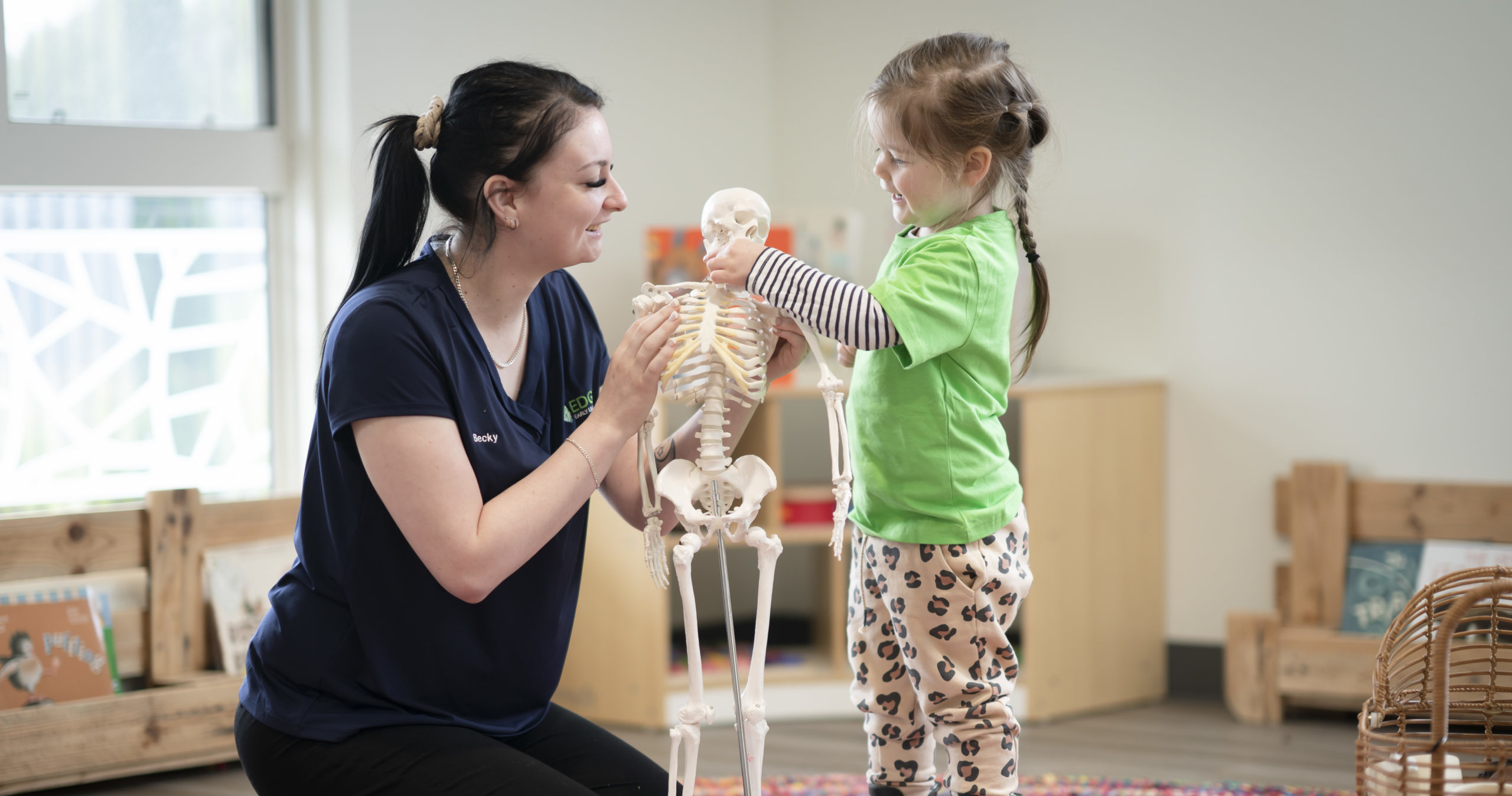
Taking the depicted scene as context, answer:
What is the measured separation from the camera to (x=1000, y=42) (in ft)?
5.72

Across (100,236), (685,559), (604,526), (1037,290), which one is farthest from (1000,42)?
(100,236)

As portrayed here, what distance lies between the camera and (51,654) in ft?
8.94

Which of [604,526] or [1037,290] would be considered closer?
[1037,290]

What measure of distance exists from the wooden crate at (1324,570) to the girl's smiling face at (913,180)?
2006 mm

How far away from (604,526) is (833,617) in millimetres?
653

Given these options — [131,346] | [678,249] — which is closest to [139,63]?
[131,346]

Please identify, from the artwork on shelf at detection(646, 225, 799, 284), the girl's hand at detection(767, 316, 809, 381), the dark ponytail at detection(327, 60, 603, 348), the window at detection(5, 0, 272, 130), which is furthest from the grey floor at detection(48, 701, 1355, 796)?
the dark ponytail at detection(327, 60, 603, 348)

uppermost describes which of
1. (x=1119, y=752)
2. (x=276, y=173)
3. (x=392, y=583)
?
(x=276, y=173)

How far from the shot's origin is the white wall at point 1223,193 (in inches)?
125

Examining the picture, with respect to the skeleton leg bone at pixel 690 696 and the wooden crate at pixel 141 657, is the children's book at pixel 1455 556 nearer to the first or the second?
the skeleton leg bone at pixel 690 696

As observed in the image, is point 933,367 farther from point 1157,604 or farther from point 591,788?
point 1157,604

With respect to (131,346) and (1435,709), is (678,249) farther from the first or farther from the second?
(1435,709)

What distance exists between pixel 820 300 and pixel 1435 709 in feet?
2.82

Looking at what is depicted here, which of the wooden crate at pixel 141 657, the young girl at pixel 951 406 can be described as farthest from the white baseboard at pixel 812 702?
the young girl at pixel 951 406
